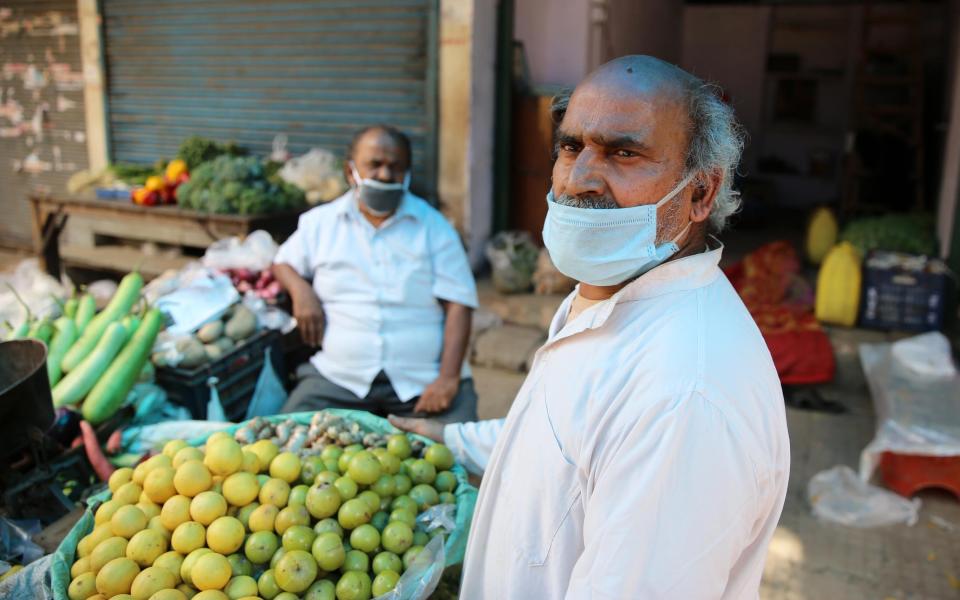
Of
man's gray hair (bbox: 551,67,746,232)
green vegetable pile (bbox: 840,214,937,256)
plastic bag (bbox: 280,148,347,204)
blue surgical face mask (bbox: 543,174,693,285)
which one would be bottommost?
green vegetable pile (bbox: 840,214,937,256)

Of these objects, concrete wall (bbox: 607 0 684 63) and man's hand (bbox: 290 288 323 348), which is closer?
man's hand (bbox: 290 288 323 348)

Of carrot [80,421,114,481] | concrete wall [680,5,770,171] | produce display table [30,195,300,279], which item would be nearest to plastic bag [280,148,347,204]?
produce display table [30,195,300,279]

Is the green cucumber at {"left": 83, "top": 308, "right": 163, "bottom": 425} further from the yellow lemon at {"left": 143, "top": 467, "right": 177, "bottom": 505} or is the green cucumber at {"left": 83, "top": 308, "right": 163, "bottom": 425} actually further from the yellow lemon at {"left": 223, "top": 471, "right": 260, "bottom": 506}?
the yellow lemon at {"left": 223, "top": 471, "right": 260, "bottom": 506}

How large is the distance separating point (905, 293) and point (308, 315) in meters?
4.31

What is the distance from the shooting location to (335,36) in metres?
6.30

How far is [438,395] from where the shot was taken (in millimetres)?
3090

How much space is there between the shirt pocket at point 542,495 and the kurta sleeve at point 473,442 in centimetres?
70

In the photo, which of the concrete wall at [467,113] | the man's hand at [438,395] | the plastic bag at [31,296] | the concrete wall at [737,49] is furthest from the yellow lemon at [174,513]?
the concrete wall at [737,49]

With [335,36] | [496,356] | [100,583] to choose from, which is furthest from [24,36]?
[100,583]

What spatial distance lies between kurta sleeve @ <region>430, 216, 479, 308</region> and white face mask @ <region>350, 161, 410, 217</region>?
0.71ft

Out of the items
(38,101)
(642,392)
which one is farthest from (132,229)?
(642,392)

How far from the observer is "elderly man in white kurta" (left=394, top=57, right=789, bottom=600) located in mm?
1135

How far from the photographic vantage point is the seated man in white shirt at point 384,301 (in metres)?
3.15

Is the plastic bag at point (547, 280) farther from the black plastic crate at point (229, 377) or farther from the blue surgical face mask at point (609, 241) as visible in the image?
the blue surgical face mask at point (609, 241)
